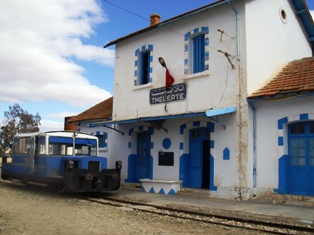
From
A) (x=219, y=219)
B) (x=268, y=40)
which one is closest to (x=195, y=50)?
(x=268, y=40)

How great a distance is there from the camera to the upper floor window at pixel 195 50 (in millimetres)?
13711

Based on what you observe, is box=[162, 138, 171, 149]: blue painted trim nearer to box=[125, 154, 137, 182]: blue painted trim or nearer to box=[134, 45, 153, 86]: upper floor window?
box=[125, 154, 137, 182]: blue painted trim

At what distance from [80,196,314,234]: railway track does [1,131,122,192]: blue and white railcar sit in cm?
86

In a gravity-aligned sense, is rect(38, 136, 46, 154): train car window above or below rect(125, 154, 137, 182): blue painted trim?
above

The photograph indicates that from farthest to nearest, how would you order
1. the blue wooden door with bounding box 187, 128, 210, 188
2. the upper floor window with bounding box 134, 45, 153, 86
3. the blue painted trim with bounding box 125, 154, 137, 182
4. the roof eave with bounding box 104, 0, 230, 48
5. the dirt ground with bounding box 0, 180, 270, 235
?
1. the blue painted trim with bounding box 125, 154, 137, 182
2. the upper floor window with bounding box 134, 45, 153, 86
3. the blue wooden door with bounding box 187, 128, 210, 188
4. the roof eave with bounding box 104, 0, 230, 48
5. the dirt ground with bounding box 0, 180, 270, 235

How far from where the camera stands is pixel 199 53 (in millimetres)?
13914

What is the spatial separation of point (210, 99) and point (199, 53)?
202cm

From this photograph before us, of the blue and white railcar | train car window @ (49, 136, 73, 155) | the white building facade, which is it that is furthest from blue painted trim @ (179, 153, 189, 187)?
train car window @ (49, 136, 73, 155)

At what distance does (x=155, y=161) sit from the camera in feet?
49.1

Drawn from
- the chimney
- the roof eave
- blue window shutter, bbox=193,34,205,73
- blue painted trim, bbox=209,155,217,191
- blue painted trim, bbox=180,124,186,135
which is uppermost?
the chimney

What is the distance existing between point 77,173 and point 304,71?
27.7ft

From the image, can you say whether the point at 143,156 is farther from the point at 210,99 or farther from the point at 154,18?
the point at 154,18

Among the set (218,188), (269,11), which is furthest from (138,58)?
(218,188)

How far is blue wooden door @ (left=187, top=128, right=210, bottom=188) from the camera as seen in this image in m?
13.7
